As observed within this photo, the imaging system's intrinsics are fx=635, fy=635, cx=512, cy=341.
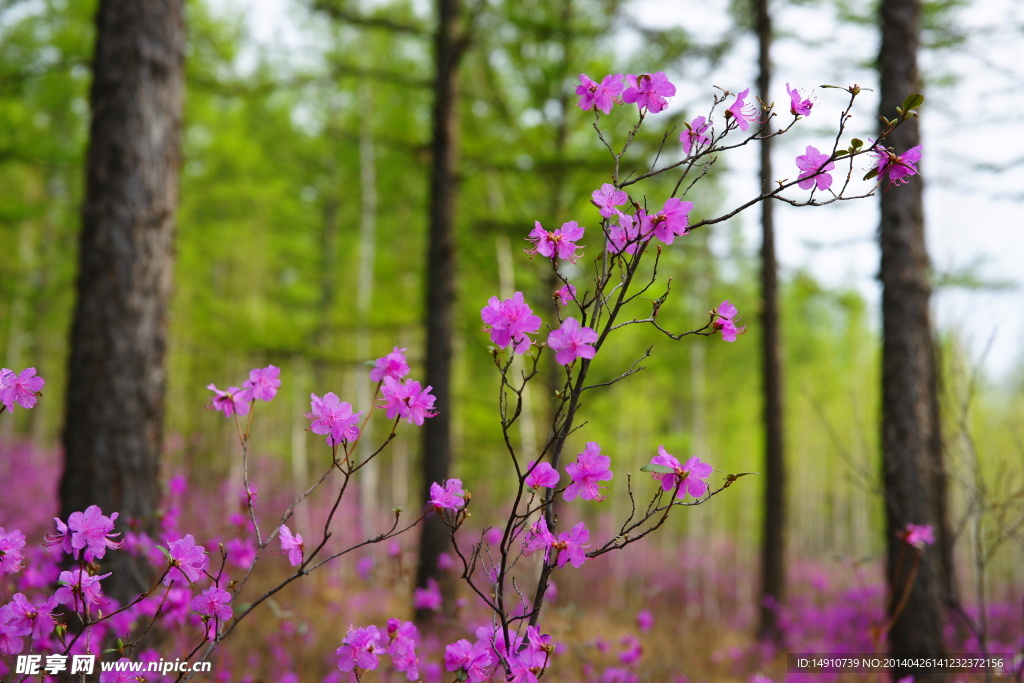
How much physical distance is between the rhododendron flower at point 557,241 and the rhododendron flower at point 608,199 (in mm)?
66

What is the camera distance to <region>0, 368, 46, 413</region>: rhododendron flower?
1.37 meters

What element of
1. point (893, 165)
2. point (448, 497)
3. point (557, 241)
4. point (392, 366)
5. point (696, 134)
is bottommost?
point (448, 497)

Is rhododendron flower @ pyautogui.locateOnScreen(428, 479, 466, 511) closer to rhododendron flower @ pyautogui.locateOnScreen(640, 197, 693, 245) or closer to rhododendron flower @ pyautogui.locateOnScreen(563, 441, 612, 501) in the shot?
rhododendron flower @ pyautogui.locateOnScreen(563, 441, 612, 501)

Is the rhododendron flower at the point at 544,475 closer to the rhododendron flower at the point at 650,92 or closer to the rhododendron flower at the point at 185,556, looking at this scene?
the rhododendron flower at the point at 185,556

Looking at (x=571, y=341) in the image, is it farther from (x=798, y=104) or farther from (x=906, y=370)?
(x=906, y=370)

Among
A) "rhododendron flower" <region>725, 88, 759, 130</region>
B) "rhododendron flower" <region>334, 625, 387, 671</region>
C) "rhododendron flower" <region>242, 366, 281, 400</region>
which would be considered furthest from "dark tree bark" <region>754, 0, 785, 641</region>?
"rhododendron flower" <region>242, 366, 281, 400</region>

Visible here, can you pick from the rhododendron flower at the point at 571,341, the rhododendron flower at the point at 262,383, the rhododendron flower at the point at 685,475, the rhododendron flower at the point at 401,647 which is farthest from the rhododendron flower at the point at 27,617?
the rhododendron flower at the point at 685,475

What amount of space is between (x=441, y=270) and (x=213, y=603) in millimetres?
4208

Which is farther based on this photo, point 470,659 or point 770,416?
point 770,416

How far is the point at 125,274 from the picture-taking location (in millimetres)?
3008

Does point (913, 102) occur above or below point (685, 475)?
above

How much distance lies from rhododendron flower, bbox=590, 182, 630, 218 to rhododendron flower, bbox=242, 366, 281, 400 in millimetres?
846

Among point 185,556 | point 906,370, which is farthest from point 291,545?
point 906,370

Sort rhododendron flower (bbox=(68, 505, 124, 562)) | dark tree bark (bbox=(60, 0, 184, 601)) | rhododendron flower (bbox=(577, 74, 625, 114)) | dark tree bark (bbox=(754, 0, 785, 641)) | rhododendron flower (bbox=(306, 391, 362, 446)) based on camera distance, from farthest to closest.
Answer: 1. dark tree bark (bbox=(754, 0, 785, 641))
2. dark tree bark (bbox=(60, 0, 184, 601))
3. rhododendron flower (bbox=(577, 74, 625, 114))
4. rhododendron flower (bbox=(306, 391, 362, 446))
5. rhododendron flower (bbox=(68, 505, 124, 562))
